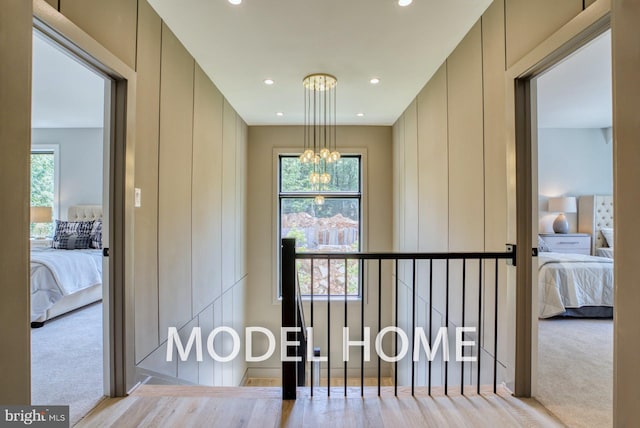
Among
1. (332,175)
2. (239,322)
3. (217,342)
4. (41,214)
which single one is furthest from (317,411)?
(41,214)

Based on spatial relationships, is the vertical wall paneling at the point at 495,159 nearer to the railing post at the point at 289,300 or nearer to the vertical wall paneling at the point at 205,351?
the railing post at the point at 289,300

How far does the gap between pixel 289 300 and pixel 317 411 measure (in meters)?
0.62

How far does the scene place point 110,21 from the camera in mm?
1796

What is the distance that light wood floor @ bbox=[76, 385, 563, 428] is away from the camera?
166cm

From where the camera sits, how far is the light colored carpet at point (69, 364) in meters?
1.92

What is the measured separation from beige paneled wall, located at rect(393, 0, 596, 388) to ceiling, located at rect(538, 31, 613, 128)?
73cm

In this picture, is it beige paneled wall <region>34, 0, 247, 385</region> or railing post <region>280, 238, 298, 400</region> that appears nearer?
railing post <region>280, 238, 298, 400</region>

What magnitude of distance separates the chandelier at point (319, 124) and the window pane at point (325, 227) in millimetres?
398

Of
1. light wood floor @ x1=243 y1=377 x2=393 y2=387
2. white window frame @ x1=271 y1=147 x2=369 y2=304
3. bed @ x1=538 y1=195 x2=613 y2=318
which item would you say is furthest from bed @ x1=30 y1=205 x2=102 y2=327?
bed @ x1=538 y1=195 x2=613 y2=318

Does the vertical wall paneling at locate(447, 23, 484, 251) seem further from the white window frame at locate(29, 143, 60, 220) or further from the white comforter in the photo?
the white window frame at locate(29, 143, 60, 220)

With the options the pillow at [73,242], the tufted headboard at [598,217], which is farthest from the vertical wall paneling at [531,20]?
the pillow at [73,242]

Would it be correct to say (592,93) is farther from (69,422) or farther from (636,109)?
(69,422)

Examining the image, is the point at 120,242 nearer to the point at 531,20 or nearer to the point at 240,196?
the point at 531,20

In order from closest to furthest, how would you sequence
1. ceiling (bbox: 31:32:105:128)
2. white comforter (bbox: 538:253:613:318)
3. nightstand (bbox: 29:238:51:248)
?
ceiling (bbox: 31:32:105:128), white comforter (bbox: 538:253:613:318), nightstand (bbox: 29:238:51:248)
